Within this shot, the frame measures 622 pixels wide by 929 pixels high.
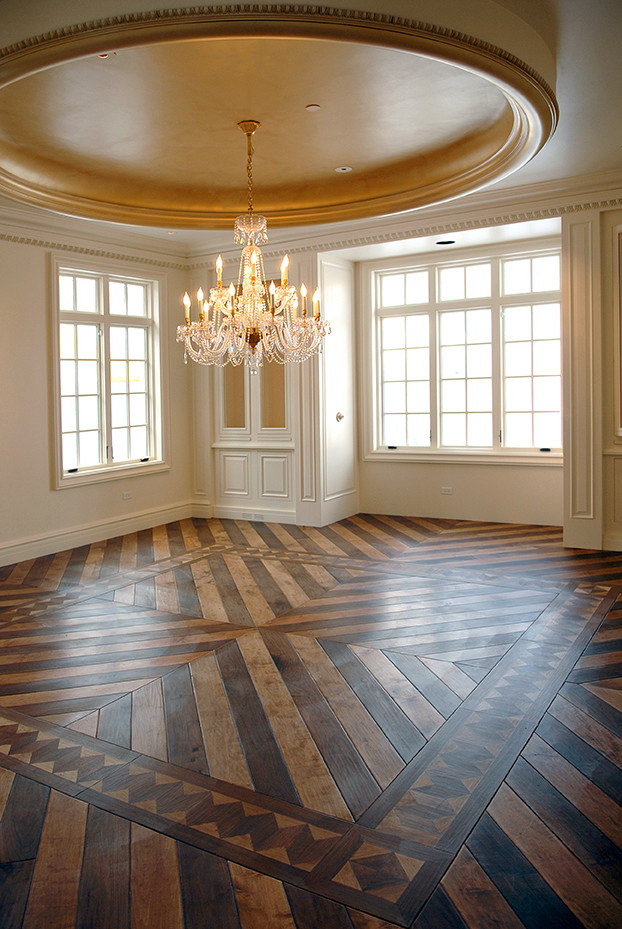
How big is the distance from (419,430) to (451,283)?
1682 millimetres

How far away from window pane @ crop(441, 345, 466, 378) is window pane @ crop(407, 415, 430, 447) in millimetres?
562

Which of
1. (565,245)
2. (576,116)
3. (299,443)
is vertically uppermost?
(576,116)

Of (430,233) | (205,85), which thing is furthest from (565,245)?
(205,85)

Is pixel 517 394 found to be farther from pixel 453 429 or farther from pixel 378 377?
pixel 378 377

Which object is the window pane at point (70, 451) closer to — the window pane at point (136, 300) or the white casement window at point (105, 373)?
the white casement window at point (105, 373)

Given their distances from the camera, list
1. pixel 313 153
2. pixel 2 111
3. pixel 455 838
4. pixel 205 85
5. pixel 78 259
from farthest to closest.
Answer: pixel 78 259
pixel 313 153
pixel 2 111
pixel 205 85
pixel 455 838

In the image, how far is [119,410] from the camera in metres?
→ 7.75

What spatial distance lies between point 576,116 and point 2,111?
363 cm

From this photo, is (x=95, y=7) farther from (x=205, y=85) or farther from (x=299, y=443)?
(x=299, y=443)

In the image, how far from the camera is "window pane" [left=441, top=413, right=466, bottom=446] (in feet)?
26.4

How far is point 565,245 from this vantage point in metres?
6.30

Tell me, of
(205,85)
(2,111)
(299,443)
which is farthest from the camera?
(299,443)

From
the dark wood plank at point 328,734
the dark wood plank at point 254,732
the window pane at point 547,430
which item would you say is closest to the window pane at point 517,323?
the window pane at point 547,430

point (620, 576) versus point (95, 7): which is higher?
point (95, 7)
